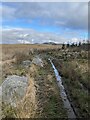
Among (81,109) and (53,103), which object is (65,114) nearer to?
(81,109)

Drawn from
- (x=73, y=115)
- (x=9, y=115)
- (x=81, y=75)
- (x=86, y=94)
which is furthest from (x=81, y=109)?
(x=81, y=75)

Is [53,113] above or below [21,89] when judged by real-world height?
below

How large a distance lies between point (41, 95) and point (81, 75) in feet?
20.5

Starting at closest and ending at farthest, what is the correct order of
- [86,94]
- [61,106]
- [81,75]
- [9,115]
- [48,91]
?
[9,115] < [61,106] < [86,94] < [48,91] < [81,75]

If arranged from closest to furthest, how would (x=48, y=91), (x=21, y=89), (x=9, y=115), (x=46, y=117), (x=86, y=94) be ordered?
(x=9, y=115) → (x=46, y=117) → (x=21, y=89) → (x=86, y=94) → (x=48, y=91)

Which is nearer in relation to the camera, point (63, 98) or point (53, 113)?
point (53, 113)

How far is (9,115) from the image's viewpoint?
909 cm

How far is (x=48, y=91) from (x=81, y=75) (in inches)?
182

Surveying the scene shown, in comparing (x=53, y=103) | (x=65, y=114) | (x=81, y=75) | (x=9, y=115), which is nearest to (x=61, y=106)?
(x=53, y=103)

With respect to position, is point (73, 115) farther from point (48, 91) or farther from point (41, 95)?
point (48, 91)

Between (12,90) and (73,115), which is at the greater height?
(12,90)

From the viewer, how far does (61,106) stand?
13.3 meters

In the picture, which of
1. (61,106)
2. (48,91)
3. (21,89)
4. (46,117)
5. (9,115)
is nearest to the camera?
(9,115)

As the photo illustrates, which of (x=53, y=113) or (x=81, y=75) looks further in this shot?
(x=81, y=75)
